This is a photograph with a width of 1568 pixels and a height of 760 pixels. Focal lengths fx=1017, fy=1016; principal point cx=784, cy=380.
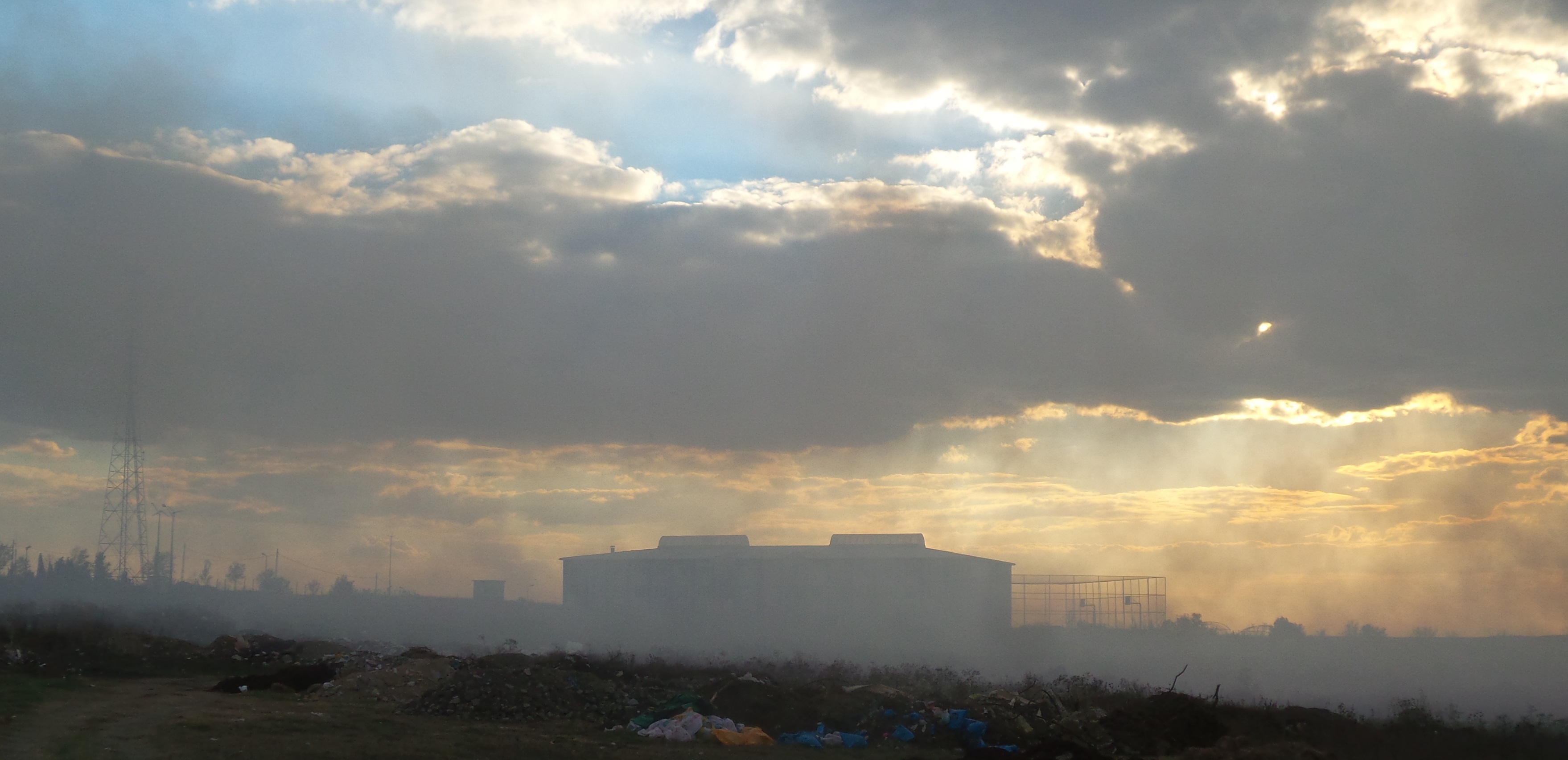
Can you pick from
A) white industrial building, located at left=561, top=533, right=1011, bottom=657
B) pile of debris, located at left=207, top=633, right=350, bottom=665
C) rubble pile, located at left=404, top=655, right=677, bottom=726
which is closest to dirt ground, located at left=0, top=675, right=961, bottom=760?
rubble pile, located at left=404, top=655, right=677, bottom=726

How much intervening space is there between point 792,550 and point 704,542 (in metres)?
9.48

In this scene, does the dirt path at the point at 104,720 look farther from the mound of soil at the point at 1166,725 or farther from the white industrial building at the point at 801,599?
the white industrial building at the point at 801,599

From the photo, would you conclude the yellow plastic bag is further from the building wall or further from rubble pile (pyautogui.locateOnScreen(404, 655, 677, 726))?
the building wall

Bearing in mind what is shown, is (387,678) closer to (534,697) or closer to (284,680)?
(284,680)

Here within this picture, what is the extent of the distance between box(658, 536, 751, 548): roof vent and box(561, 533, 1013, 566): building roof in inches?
1.5

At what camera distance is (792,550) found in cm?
7850

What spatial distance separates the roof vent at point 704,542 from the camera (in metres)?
83.0

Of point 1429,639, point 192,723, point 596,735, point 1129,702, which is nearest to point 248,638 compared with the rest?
point 192,723

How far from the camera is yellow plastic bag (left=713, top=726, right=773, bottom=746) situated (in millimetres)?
24875

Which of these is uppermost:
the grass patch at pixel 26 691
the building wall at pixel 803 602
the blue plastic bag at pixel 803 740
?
the grass patch at pixel 26 691

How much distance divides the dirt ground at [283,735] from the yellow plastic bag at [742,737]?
0.60 metres

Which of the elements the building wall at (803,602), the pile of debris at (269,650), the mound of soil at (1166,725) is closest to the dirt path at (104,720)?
the pile of debris at (269,650)

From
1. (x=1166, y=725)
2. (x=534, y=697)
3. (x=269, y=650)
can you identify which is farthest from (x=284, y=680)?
(x=1166, y=725)

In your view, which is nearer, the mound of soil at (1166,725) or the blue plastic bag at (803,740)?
the mound of soil at (1166,725)
